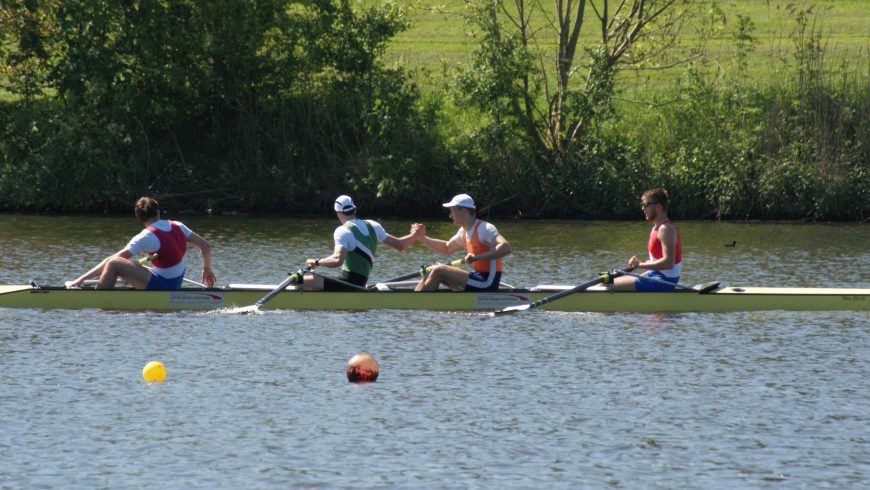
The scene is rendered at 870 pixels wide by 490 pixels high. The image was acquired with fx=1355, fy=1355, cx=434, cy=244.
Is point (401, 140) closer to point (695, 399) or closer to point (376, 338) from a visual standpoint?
point (376, 338)

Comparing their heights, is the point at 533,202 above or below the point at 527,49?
below

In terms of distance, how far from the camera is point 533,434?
11219 millimetres

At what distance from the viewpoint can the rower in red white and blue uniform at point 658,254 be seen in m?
16.9

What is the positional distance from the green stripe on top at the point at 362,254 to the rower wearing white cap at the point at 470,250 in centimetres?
75

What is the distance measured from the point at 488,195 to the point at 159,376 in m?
18.9

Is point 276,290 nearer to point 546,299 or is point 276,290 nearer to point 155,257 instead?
point 155,257

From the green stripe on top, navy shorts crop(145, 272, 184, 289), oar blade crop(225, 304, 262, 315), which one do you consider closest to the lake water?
oar blade crop(225, 304, 262, 315)

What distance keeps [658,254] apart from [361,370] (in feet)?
18.1

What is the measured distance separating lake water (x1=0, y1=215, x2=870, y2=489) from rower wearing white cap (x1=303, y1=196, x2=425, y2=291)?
459 mm

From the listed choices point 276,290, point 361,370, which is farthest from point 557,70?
point 361,370

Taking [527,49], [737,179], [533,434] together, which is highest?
[527,49]

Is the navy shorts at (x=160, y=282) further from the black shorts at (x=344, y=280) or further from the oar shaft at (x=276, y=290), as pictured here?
the black shorts at (x=344, y=280)

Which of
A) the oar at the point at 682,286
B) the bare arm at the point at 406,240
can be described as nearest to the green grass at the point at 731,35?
the oar at the point at 682,286

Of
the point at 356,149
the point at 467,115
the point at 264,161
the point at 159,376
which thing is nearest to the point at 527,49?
the point at 467,115
